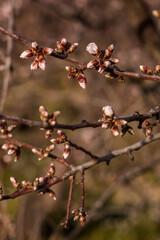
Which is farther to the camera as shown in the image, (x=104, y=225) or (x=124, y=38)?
(x=124, y=38)

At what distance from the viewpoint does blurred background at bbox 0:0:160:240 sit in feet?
14.4

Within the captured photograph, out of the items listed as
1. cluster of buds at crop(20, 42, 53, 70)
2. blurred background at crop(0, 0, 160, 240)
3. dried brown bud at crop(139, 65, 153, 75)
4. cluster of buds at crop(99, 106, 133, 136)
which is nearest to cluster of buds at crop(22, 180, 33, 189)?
cluster of buds at crop(99, 106, 133, 136)

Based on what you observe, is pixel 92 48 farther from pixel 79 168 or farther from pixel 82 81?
pixel 79 168

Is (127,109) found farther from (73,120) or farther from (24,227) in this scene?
(73,120)

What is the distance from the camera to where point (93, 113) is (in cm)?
802

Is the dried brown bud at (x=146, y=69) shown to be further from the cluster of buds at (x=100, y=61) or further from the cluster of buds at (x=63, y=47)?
the cluster of buds at (x=63, y=47)

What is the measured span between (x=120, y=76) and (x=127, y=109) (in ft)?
13.1

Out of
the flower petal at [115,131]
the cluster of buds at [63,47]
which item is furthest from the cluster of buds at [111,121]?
the cluster of buds at [63,47]

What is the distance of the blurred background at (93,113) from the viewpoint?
14.4 feet

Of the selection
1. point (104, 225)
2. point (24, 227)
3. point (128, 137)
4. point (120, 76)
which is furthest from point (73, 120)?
point (120, 76)

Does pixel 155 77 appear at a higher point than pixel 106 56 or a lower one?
lower

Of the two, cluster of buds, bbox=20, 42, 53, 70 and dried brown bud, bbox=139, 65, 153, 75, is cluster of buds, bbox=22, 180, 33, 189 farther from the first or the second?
dried brown bud, bbox=139, 65, 153, 75

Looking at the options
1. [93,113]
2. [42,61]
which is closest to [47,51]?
[42,61]

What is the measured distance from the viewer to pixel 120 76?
5.90ft
